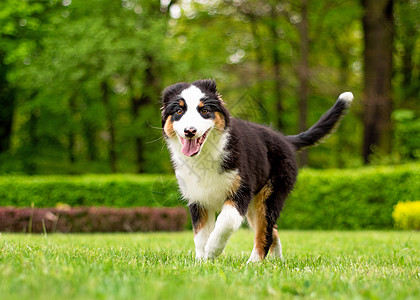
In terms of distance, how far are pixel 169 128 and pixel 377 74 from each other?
15275 millimetres

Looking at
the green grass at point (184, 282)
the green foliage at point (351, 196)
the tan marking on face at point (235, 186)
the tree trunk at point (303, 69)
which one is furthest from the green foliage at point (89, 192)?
the green grass at point (184, 282)

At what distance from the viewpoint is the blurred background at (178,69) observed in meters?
18.0

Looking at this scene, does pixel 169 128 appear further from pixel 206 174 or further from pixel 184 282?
pixel 184 282

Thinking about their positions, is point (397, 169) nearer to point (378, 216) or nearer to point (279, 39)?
point (378, 216)

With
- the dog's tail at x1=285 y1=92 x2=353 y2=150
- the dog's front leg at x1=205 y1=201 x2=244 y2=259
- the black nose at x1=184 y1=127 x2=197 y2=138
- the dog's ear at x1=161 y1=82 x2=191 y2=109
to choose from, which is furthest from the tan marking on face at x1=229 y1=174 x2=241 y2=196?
the dog's tail at x1=285 y1=92 x2=353 y2=150

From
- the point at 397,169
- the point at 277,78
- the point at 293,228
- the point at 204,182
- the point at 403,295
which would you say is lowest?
the point at 293,228

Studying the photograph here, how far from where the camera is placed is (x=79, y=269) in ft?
10.2

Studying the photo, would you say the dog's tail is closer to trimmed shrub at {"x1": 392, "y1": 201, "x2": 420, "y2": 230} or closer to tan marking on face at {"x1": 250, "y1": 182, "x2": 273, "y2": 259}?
tan marking on face at {"x1": 250, "y1": 182, "x2": 273, "y2": 259}

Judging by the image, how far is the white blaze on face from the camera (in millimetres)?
4270

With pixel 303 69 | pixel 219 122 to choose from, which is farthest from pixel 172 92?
pixel 303 69

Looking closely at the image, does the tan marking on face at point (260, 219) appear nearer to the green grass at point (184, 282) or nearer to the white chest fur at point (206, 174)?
the white chest fur at point (206, 174)

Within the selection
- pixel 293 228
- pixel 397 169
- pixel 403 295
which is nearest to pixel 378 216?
pixel 397 169

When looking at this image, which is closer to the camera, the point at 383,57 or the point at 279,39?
the point at 383,57

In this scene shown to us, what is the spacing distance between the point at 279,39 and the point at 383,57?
6550 mm
